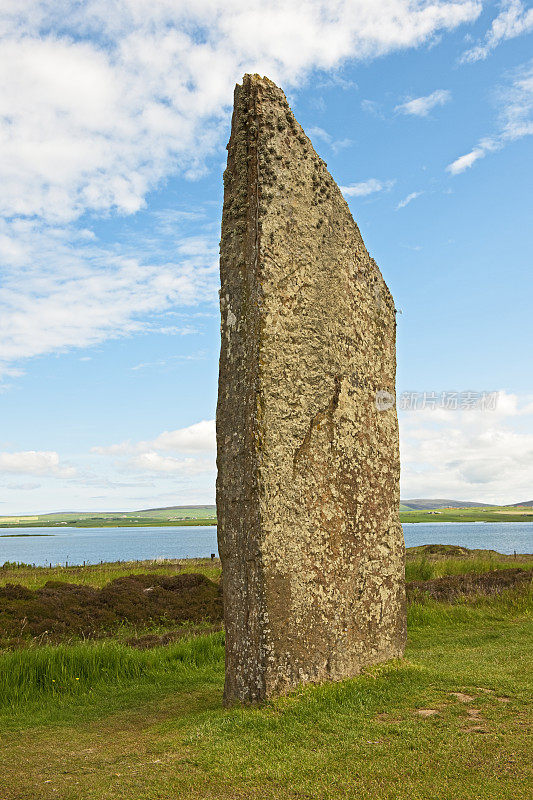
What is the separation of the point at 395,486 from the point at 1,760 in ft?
14.6

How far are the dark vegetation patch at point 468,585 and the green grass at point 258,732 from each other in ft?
14.1

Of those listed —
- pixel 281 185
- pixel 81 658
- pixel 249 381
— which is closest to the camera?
pixel 249 381

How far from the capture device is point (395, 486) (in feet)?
23.2

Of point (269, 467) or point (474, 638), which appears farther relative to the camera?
point (474, 638)

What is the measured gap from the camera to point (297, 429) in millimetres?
6082

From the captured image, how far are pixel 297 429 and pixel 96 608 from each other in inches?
296

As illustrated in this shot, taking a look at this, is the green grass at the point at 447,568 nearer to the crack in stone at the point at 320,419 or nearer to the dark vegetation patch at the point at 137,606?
the dark vegetation patch at the point at 137,606

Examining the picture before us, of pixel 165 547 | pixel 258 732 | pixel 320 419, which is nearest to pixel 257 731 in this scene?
pixel 258 732

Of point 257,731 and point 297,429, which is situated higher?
point 297,429

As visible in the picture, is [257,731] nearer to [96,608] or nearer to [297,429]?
[297,429]

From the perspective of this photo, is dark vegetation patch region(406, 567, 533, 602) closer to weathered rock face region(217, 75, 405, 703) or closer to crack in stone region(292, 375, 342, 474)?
weathered rock face region(217, 75, 405, 703)

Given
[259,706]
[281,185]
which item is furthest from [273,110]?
[259,706]

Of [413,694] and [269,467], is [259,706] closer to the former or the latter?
[413,694]

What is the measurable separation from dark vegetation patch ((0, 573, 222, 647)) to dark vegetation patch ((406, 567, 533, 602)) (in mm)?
4055
